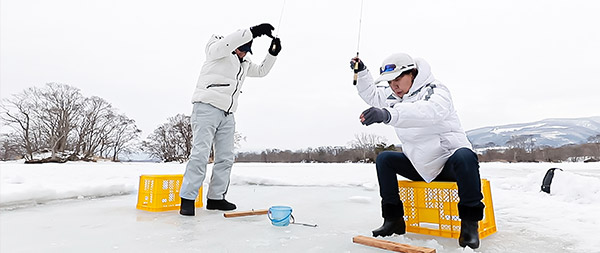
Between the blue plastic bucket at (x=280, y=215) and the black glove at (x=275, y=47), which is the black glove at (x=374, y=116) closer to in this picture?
the blue plastic bucket at (x=280, y=215)

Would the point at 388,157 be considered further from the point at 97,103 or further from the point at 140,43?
the point at 97,103

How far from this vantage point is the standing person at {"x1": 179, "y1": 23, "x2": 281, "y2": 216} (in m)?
2.65

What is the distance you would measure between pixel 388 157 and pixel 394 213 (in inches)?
12.7

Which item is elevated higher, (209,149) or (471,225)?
(209,149)

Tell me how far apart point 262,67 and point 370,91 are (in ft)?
4.55

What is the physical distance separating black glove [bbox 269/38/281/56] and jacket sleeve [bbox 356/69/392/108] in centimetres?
114

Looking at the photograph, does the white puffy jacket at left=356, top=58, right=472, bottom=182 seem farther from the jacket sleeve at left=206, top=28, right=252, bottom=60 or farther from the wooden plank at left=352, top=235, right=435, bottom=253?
the jacket sleeve at left=206, top=28, right=252, bottom=60

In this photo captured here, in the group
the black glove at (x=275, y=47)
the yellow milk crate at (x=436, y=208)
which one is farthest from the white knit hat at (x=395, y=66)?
the black glove at (x=275, y=47)

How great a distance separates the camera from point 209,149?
2768 mm

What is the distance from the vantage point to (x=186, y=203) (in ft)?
8.64

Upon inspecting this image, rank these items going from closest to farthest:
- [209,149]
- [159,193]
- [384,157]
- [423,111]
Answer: [423,111] < [384,157] < [209,149] < [159,193]

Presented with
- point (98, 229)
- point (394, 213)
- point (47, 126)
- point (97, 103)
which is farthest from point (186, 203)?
point (97, 103)

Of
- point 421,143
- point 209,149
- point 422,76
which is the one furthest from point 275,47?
point 421,143

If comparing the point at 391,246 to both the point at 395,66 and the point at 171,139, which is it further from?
the point at 171,139
